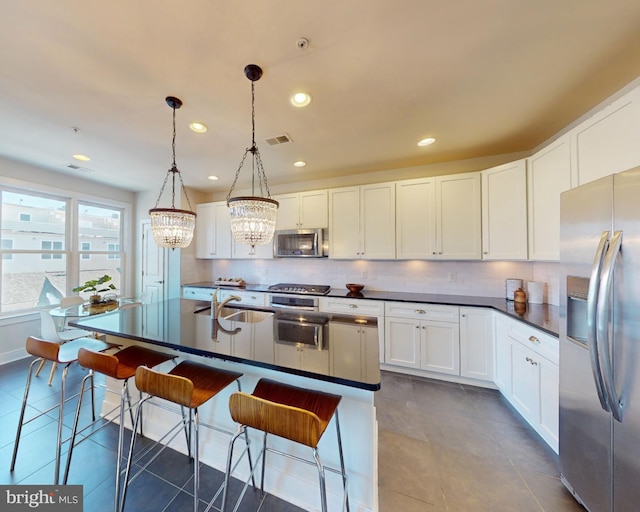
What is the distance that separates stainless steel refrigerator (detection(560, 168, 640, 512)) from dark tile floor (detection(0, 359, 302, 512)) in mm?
1572

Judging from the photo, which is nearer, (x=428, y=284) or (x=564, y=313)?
(x=564, y=313)

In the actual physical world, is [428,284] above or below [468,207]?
below

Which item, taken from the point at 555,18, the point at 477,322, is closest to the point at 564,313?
the point at 477,322

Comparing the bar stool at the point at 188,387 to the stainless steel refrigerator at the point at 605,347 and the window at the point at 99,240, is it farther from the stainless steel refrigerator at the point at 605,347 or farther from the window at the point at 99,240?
the window at the point at 99,240

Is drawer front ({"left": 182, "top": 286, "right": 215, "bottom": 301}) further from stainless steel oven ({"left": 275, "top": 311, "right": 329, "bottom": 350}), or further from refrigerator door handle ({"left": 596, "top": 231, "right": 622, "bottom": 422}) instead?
refrigerator door handle ({"left": 596, "top": 231, "right": 622, "bottom": 422})

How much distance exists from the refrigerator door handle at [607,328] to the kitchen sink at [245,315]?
1.92 metres

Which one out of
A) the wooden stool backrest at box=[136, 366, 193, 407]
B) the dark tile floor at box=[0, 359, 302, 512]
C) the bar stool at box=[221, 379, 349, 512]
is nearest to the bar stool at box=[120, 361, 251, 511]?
the wooden stool backrest at box=[136, 366, 193, 407]

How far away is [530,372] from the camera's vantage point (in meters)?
1.89

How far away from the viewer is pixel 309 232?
351 cm

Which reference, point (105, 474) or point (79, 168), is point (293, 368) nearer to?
point (105, 474)

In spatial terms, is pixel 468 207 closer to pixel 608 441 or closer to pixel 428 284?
pixel 428 284

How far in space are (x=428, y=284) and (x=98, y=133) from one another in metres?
4.22

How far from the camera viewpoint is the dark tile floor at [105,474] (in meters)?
1.35

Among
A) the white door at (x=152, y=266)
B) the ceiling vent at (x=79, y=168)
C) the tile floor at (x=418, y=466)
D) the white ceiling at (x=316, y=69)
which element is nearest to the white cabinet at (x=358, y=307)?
the tile floor at (x=418, y=466)
